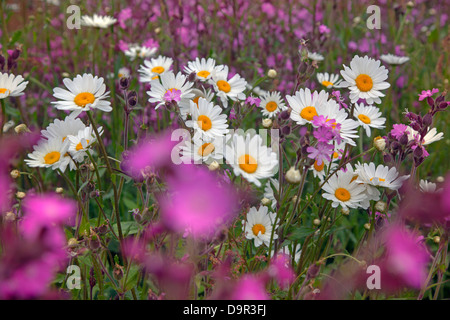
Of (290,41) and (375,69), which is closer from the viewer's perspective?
(375,69)

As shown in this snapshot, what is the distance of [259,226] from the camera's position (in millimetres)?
1113

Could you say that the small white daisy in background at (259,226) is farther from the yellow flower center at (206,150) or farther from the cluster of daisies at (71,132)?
the cluster of daisies at (71,132)

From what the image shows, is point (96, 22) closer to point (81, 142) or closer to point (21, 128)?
point (21, 128)

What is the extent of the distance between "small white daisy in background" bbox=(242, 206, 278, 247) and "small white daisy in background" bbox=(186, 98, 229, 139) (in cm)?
26

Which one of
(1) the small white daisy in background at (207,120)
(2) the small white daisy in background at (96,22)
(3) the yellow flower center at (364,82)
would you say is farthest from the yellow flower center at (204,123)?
(2) the small white daisy in background at (96,22)

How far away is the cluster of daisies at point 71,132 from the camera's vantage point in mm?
956

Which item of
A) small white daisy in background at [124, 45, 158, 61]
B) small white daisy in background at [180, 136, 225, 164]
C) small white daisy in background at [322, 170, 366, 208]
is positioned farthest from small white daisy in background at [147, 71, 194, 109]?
small white daisy in background at [124, 45, 158, 61]

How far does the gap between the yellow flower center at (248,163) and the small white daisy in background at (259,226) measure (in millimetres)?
276

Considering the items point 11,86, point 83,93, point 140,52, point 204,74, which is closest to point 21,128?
point 11,86

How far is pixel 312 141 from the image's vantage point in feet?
3.17

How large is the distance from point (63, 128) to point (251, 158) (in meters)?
0.50

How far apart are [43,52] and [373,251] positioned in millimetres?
2585
